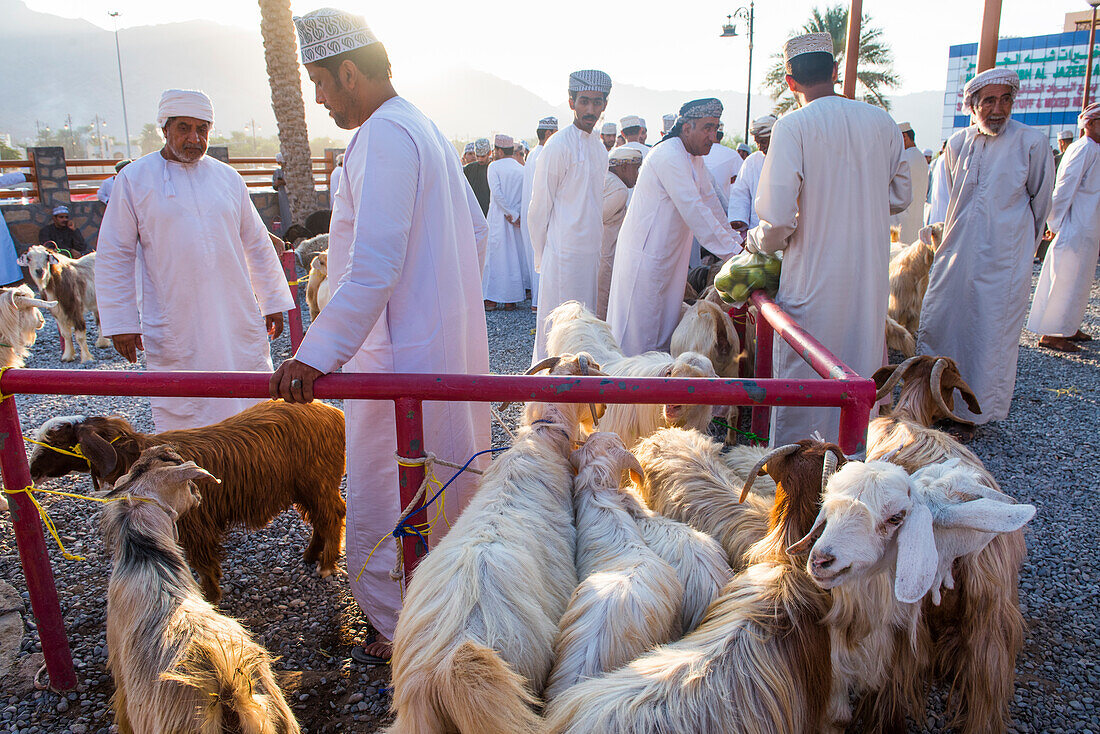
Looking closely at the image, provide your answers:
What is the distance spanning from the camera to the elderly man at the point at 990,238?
17.7ft

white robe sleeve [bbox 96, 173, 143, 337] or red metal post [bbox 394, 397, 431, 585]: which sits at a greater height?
white robe sleeve [bbox 96, 173, 143, 337]

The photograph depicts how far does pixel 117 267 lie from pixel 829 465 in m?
3.71

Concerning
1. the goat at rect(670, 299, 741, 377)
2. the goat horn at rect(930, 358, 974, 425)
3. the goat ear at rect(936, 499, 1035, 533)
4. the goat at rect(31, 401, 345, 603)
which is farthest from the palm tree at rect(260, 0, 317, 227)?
the goat ear at rect(936, 499, 1035, 533)

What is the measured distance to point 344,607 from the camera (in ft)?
11.3

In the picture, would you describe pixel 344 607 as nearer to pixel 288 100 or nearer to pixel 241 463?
pixel 241 463

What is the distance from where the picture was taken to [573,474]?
2832mm

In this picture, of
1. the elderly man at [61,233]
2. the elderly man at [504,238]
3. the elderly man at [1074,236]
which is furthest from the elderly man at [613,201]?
the elderly man at [61,233]

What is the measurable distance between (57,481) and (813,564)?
533 centimetres

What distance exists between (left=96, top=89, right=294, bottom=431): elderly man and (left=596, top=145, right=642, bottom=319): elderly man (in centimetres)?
417

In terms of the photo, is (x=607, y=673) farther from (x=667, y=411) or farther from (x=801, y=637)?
(x=667, y=411)

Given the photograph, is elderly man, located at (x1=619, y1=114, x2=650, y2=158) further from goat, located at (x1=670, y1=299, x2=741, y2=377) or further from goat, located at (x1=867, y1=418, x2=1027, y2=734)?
goat, located at (x1=867, y1=418, x2=1027, y2=734)

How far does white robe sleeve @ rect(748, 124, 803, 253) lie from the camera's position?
3801 mm

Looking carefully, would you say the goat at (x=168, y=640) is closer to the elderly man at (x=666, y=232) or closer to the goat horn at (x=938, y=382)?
the goat horn at (x=938, y=382)

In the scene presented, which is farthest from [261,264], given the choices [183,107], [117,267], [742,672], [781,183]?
[742,672]
